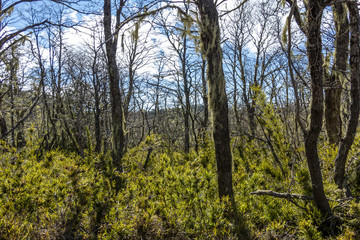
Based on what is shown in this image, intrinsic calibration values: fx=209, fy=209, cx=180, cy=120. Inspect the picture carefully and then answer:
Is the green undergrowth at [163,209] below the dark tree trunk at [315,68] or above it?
below

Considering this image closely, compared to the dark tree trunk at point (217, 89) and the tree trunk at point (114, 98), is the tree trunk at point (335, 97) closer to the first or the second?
the dark tree trunk at point (217, 89)

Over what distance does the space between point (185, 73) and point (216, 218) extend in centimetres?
838

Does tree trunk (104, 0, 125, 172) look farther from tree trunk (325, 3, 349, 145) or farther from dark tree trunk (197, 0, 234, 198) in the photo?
tree trunk (325, 3, 349, 145)

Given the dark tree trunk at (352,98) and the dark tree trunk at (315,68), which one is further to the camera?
the dark tree trunk at (352,98)

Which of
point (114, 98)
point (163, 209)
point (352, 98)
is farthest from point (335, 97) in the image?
point (114, 98)

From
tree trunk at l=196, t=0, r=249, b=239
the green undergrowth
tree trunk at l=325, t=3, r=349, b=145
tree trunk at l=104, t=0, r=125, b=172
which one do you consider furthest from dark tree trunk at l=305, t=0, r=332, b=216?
tree trunk at l=104, t=0, r=125, b=172

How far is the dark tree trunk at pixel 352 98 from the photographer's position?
10.1ft

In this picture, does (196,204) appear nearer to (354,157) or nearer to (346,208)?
(346,208)

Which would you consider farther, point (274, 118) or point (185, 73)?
point (185, 73)

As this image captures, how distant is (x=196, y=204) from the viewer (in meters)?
3.46

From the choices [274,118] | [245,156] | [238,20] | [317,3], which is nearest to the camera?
[317,3]

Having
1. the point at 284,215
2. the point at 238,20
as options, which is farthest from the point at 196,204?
the point at 238,20

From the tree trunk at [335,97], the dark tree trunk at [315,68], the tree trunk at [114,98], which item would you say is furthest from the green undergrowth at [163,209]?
the tree trunk at [114,98]

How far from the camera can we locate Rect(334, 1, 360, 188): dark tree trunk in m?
3.08
